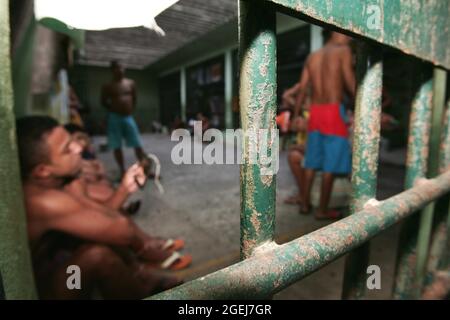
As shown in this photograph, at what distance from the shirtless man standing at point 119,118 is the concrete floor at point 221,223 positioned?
75 cm

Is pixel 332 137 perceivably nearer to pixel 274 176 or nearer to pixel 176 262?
pixel 176 262

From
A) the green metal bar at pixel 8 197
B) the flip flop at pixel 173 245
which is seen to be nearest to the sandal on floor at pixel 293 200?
the flip flop at pixel 173 245

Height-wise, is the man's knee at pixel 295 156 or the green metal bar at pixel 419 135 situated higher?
the green metal bar at pixel 419 135

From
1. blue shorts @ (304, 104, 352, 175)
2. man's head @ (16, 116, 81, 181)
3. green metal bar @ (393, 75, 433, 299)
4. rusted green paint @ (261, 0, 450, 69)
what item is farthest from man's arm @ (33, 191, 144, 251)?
blue shorts @ (304, 104, 352, 175)

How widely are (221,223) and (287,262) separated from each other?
2.06 meters

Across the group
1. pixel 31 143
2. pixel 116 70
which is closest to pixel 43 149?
pixel 31 143

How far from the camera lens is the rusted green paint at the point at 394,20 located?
1.72 ft

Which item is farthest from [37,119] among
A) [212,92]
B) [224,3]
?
[212,92]

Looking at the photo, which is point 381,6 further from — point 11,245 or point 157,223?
point 157,223

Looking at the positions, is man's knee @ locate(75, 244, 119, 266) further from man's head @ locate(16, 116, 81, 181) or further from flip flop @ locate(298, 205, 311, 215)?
flip flop @ locate(298, 205, 311, 215)

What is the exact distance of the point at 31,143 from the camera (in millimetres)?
1324

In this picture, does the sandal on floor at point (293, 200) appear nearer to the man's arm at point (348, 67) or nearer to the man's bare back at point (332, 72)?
the man's bare back at point (332, 72)

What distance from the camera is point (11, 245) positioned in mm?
556

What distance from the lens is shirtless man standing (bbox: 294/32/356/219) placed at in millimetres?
2400
